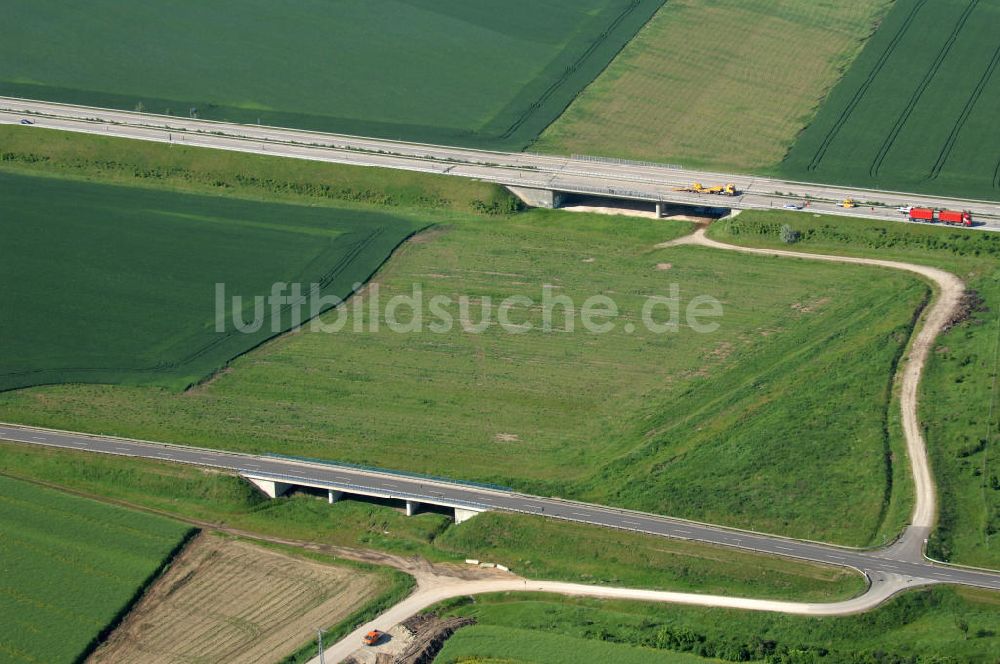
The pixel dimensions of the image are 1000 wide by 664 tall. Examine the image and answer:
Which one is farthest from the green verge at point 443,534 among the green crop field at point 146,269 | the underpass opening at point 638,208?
the underpass opening at point 638,208

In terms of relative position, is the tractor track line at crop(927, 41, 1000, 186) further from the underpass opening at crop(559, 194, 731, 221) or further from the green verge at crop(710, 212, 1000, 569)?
the underpass opening at crop(559, 194, 731, 221)

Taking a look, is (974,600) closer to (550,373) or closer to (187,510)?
(550,373)

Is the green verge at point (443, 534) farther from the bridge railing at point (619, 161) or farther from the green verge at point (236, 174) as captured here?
the bridge railing at point (619, 161)

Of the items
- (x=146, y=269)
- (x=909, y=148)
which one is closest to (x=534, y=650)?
(x=146, y=269)

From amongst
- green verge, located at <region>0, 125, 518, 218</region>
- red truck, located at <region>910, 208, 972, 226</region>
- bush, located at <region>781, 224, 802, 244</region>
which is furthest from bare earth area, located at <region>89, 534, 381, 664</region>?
red truck, located at <region>910, 208, 972, 226</region>

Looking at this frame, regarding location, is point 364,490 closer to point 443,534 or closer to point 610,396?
point 443,534

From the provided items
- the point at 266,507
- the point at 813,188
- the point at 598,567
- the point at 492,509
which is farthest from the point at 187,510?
the point at 813,188
